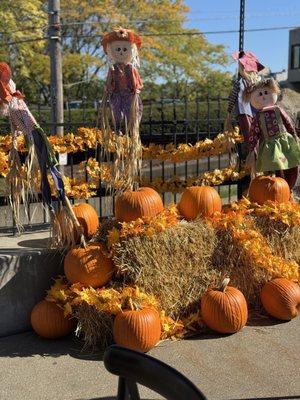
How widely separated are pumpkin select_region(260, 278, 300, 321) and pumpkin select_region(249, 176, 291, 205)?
2.78 ft

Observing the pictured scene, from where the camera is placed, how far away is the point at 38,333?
165 inches

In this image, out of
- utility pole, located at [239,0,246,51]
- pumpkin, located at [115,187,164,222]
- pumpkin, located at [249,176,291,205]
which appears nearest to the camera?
pumpkin, located at [115,187,164,222]

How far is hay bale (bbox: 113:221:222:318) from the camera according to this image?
4129 mm

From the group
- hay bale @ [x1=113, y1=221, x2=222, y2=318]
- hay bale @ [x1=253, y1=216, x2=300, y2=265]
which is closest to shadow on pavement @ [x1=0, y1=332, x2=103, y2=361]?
hay bale @ [x1=113, y1=221, x2=222, y2=318]

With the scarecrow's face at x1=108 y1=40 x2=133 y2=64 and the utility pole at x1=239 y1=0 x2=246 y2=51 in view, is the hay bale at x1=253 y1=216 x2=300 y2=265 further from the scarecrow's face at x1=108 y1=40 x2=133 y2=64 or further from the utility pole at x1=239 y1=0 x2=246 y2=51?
the utility pole at x1=239 y1=0 x2=246 y2=51

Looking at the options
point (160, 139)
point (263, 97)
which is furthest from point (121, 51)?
point (160, 139)

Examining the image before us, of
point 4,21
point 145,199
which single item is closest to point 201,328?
point 145,199

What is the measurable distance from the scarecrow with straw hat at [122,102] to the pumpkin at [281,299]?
1.63m

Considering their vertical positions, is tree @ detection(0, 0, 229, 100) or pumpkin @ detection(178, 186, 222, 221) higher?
tree @ detection(0, 0, 229, 100)

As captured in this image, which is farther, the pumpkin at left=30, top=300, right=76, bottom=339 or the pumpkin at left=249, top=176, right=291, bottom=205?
the pumpkin at left=249, top=176, right=291, bottom=205

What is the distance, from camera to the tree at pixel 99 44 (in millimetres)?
18359

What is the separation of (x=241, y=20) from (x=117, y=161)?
253 centimetres

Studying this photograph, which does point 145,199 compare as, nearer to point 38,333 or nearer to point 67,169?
point 38,333

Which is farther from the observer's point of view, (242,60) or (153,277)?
(242,60)
